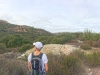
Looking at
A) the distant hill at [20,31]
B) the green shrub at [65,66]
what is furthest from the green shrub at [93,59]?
the distant hill at [20,31]

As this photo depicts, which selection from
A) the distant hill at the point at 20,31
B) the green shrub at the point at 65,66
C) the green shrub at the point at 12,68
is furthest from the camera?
the distant hill at the point at 20,31

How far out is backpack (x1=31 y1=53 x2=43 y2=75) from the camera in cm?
844

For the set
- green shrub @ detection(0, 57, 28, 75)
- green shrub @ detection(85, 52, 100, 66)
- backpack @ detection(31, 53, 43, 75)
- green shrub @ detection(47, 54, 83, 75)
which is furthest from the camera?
green shrub @ detection(85, 52, 100, 66)

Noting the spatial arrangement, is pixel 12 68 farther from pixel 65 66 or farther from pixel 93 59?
pixel 93 59

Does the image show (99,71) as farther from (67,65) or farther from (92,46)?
(92,46)

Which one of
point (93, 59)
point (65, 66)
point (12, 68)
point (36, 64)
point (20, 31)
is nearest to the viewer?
point (36, 64)

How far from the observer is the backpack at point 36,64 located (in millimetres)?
8438

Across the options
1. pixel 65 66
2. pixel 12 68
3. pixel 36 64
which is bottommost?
pixel 65 66

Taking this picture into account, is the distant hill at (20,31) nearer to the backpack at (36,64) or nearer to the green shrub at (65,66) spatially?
the green shrub at (65,66)

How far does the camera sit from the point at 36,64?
8.51 meters

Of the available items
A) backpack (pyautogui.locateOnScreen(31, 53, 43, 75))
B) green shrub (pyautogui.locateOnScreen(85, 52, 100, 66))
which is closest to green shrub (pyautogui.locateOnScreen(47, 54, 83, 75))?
green shrub (pyautogui.locateOnScreen(85, 52, 100, 66))

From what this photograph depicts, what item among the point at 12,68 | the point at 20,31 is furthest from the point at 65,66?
the point at 20,31

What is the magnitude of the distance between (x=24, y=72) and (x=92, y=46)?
10.9 metres

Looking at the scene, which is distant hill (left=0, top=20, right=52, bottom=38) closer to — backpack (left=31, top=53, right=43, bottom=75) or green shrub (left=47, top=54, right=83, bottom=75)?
green shrub (left=47, top=54, right=83, bottom=75)
